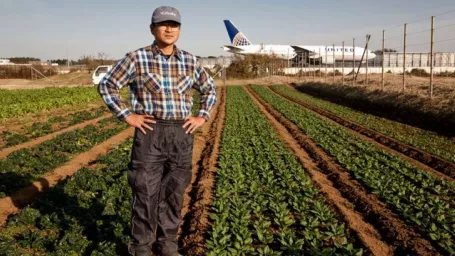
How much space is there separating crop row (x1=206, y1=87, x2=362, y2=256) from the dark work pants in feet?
2.04

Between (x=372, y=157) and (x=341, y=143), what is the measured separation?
1.90m

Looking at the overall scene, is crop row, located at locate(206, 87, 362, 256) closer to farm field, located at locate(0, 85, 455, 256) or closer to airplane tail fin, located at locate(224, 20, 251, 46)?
farm field, located at locate(0, 85, 455, 256)

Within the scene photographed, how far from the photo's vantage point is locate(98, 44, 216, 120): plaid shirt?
11.6 feet

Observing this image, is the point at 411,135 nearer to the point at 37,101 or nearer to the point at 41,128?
the point at 41,128

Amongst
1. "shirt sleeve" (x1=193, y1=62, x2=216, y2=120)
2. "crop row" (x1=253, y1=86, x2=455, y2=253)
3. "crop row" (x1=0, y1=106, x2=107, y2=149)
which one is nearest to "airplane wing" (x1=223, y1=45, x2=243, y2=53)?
"crop row" (x1=0, y1=106, x2=107, y2=149)

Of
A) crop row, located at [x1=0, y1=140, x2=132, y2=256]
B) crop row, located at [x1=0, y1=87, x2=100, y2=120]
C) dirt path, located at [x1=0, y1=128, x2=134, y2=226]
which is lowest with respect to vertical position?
dirt path, located at [x1=0, y1=128, x2=134, y2=226]

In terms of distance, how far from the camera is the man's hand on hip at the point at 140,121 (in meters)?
3.49

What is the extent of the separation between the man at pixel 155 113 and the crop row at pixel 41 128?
28.6ft

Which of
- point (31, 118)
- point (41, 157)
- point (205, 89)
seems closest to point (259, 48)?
point (31, 118)

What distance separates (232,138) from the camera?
37.5 ft

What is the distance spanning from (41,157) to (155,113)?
6.56 m

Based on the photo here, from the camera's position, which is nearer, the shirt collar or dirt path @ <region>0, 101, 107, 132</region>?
the shirt collar

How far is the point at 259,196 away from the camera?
242 inches

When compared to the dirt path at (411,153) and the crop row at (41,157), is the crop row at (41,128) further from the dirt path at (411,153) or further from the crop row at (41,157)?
the dirt path at (411,153)
